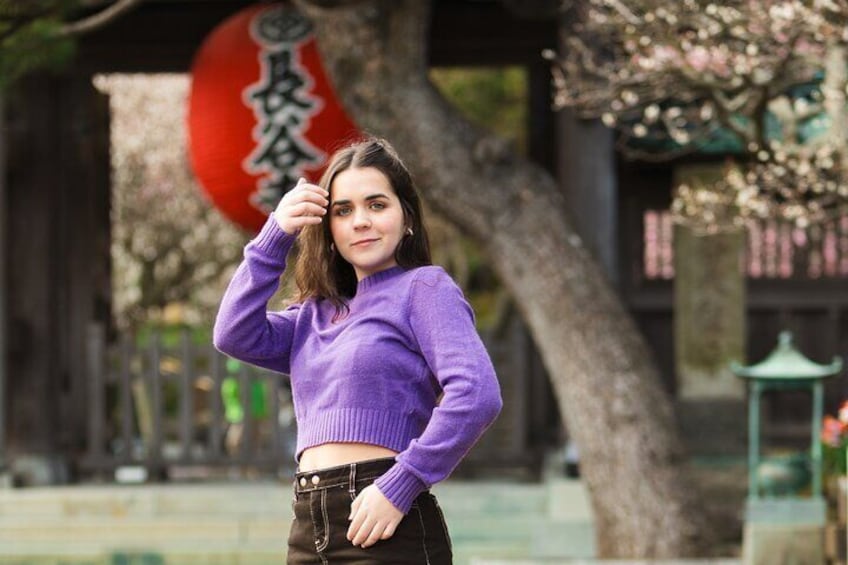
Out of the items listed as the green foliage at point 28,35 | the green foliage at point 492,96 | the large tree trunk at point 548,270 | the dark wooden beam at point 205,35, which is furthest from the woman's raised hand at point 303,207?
the green foliage at point 492,96

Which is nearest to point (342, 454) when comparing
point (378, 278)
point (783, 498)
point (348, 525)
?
point (348, 525)

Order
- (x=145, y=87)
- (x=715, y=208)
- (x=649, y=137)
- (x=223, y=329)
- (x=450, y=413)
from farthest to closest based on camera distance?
(x=145, y=87) → (x=649, y=137) → (x=715, y=208) → (x=223, y=329) → (x=450, y=413)

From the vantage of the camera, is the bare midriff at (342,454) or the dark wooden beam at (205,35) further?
the dark wooden beam at (205,35)

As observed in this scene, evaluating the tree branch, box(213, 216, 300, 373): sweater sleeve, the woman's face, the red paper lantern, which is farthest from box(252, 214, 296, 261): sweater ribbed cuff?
the red paper lantern

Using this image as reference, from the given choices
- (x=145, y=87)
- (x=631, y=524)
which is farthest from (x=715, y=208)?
(x=145, y=87)

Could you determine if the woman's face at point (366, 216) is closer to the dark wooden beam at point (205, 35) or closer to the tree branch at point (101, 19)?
the tree branch at point (101, 19)

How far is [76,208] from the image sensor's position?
12.7m

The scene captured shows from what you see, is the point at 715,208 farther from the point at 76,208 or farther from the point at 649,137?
the point at 76,208

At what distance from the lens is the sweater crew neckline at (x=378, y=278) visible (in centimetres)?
380

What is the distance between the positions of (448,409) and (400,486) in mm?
199

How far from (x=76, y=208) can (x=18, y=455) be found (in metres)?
1.97

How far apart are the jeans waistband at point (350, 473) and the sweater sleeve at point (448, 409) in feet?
0.26

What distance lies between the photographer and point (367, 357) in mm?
3635

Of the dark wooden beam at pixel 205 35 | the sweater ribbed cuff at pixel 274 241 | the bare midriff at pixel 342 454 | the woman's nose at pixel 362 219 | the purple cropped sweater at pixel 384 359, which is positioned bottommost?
the bare midriff at pixel 342 454
